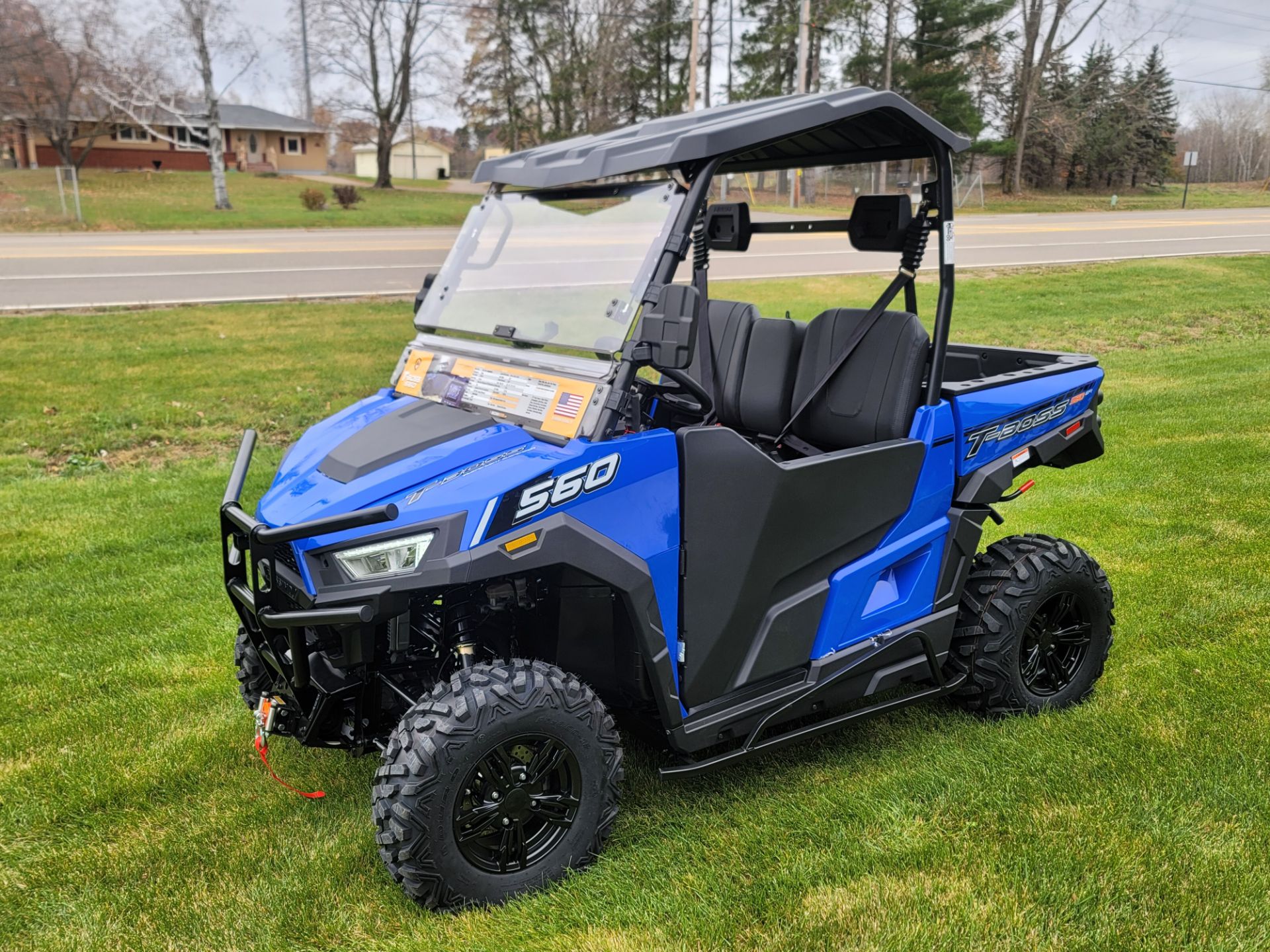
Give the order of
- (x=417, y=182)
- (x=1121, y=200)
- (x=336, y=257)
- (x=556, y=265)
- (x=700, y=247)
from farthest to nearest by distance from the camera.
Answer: (x=417, y=182)
(x=1121, y=200)
(x=336, y=257)
(x=700, y=247)
(x=556, y=265)

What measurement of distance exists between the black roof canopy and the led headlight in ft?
3.84

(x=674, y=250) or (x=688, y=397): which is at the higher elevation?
(x=674, y=250)

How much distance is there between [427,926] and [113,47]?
40976 millimetres

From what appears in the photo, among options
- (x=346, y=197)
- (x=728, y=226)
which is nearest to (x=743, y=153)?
(x=728, y=226)

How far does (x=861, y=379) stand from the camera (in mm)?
3646

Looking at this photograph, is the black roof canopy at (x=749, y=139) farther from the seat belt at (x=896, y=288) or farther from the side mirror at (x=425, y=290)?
the side mirror at (x=425, y=290)

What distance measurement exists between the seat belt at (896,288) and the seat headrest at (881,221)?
4 centimetres

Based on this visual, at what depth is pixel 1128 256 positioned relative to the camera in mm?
18250

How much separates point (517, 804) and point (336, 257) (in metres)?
16.9

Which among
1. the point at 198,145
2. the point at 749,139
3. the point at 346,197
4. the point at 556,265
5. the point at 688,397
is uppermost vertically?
the point at 198,145

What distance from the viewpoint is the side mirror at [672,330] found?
268 cm

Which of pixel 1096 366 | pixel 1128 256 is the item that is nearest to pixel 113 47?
pixel 1128 256

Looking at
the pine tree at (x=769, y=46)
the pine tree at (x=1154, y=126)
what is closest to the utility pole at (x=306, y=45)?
the pine tree at (x=769, y=46)

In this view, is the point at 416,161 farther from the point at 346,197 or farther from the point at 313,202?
the point at 313,202
